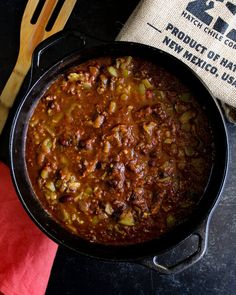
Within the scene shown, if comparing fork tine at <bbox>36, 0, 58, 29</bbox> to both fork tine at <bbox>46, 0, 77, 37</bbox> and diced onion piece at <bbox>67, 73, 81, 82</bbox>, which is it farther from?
diced onion piece at <bbox>67, 73, 81, 82</bbox>

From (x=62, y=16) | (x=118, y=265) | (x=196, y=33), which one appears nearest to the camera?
(x=196, y=33)

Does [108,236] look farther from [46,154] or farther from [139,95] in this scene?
[139,95]


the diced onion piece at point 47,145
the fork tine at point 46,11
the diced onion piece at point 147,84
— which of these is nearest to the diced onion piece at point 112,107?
the diced onion piece at point 147,84

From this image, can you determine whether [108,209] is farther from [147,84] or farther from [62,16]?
[62,16]

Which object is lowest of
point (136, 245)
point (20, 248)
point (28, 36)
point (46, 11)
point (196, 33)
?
point (20, 248)

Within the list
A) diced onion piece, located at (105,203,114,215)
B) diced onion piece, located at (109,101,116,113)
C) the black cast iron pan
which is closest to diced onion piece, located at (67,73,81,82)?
the black cast iron pan

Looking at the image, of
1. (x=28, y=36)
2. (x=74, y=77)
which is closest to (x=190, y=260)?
(x=74, y=77)
